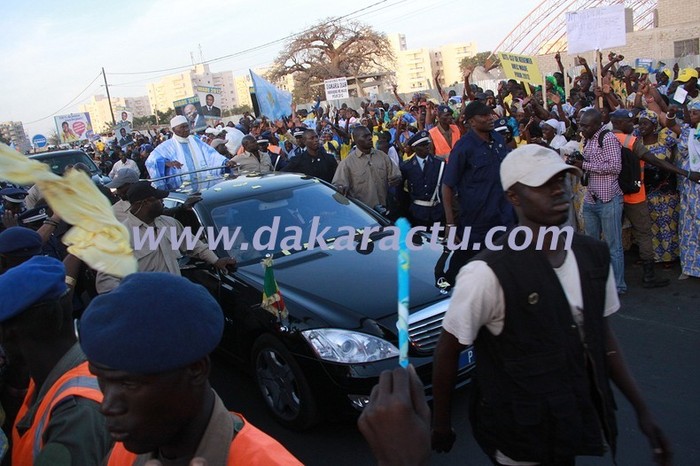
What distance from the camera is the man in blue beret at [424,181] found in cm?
681

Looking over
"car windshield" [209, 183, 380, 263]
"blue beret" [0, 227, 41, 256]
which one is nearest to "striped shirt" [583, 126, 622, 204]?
"car windshield" [209, 183, 380, 263]

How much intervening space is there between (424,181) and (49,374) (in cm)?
540

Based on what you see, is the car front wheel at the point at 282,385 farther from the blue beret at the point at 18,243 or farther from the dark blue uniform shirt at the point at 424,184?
the dark blue uniform shirt at the point at 424,184

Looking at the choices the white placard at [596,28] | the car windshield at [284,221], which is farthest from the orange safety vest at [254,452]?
the white placard at [596,28]

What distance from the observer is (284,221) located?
4.97 m

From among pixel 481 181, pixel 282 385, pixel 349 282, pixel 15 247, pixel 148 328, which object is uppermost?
pixel 148 328

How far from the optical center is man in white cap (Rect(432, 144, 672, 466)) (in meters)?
1.98

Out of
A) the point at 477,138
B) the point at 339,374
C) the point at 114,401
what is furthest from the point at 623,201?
the point at 114,401

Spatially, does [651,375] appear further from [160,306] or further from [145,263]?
[160,306]

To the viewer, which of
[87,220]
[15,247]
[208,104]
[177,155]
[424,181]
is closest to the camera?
[87,220]

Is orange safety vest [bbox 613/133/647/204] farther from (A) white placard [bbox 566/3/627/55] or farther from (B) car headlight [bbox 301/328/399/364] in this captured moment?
(A) white placard [bbox 566/3/627/55]

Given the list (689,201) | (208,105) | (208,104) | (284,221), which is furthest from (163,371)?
(208,105)

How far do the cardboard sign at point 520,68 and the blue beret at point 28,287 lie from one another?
33.7ft

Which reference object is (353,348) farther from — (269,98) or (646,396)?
(269,98)
